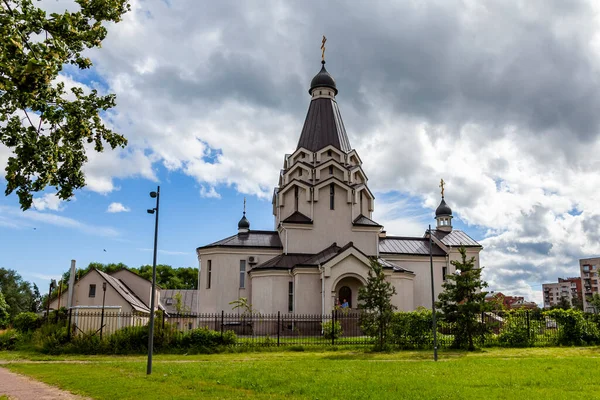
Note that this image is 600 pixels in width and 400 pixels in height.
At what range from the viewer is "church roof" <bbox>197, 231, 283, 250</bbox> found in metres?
36.1

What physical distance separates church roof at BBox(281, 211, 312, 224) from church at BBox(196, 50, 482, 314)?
0.24 feet

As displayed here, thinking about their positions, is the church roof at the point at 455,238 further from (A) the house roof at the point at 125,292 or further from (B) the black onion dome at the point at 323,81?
(A) the house roof at the point at 125,292

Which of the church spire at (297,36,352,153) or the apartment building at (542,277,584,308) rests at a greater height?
the church spire at (297,36,352,153)

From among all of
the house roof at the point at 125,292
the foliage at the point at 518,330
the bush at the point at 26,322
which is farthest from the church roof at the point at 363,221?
the bush at the point at 26,322

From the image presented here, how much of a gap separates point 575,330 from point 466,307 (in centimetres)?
645

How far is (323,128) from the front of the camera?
39812 millimetres

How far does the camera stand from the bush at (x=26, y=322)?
23.0 metres

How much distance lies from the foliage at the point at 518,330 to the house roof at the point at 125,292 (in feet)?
66.3

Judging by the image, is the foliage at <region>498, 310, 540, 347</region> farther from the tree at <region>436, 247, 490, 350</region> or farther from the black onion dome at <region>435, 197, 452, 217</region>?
the black onion dome at <region>435, 197, 452, 217</region>

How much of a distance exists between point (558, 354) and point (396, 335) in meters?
6.50


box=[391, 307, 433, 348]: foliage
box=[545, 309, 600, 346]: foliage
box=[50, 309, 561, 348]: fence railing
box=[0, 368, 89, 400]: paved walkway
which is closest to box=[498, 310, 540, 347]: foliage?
box=[50, 309, 561, 348]: fence railing

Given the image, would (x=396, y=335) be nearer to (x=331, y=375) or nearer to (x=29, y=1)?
(x=331, y=375)

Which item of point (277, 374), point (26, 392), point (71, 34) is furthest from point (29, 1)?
point (277, 374)

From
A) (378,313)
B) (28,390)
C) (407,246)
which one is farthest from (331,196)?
(28,390)
